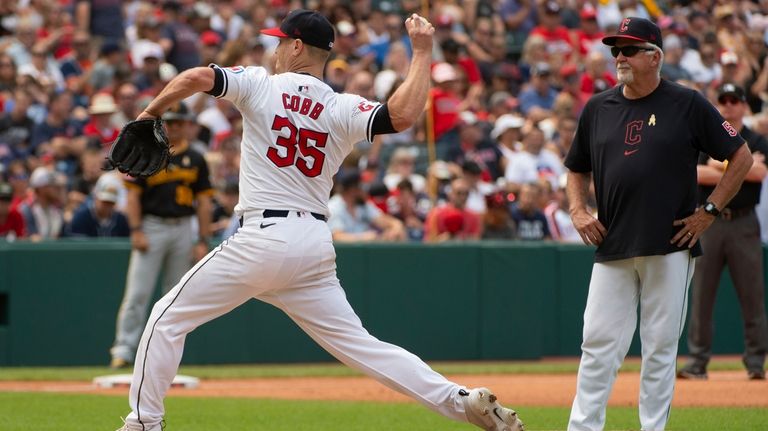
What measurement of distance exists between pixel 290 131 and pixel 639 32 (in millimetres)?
1928

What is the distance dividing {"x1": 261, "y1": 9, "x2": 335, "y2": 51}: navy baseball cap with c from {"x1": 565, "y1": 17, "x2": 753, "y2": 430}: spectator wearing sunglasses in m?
1.55

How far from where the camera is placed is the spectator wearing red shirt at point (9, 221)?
1300cm

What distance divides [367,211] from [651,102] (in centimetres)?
789

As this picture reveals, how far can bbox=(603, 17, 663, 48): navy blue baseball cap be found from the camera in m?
6.51

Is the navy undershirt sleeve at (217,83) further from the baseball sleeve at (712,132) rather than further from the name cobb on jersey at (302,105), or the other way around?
the baseball sleeve at (712,132)

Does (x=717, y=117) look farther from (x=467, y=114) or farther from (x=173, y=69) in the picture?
(x=173, y=69)

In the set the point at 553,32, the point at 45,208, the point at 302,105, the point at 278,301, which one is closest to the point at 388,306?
the point at 45,208

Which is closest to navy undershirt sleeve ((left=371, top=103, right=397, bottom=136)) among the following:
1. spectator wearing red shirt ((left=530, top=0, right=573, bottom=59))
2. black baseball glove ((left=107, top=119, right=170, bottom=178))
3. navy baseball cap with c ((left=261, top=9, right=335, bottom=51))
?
navy baseball cap with c ((left=261, top=9, right=335, bottom=51))

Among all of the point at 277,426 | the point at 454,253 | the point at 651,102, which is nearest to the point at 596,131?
the point at 651,102

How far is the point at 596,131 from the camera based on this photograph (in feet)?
22.1

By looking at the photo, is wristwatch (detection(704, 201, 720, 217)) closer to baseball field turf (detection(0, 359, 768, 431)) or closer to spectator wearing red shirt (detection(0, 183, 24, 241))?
baseball field turf (detection(0, 359, 768, 431))

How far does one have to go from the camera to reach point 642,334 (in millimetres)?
6617

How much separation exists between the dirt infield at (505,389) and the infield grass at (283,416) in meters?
0.52

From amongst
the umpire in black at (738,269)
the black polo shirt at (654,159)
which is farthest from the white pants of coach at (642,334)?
the umpire in black at (738,269)
